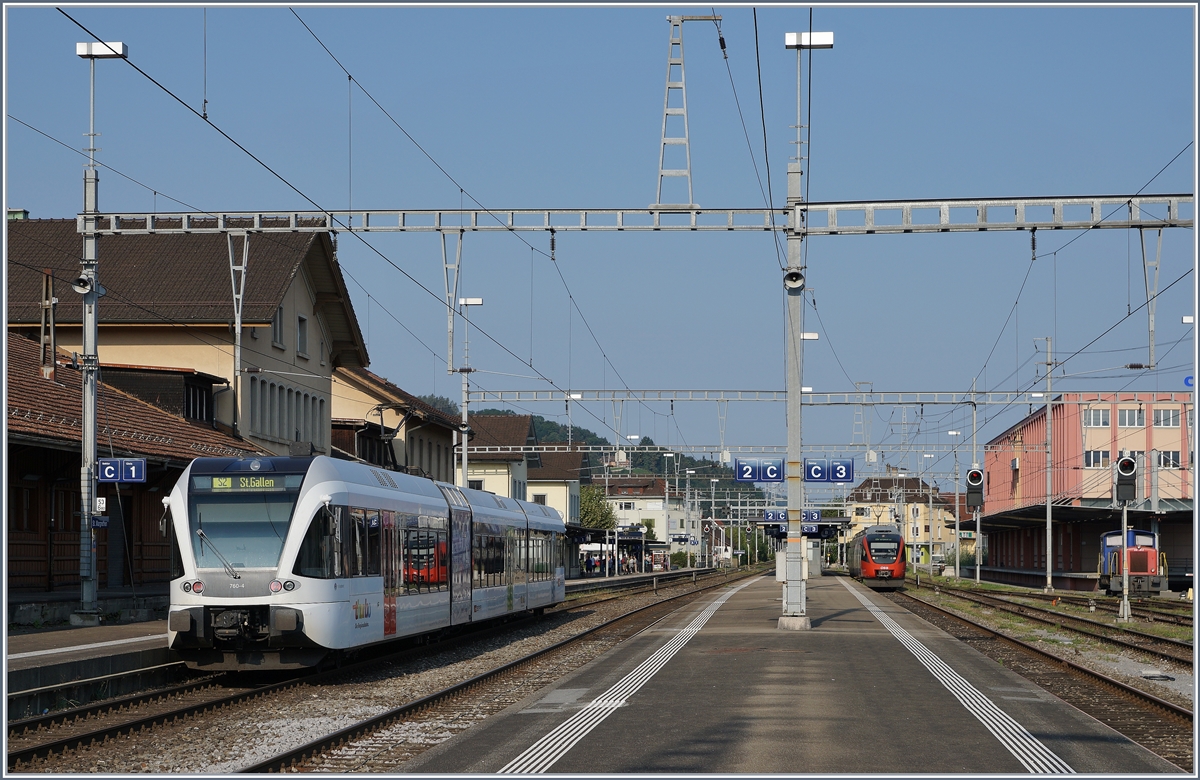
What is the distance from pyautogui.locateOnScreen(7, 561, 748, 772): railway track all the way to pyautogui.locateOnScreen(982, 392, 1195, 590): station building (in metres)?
46.6

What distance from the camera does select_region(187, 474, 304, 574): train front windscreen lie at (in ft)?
57.2

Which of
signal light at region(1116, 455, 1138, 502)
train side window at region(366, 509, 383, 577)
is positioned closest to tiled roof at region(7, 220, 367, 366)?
train side window at region(366, 509, 383, 577)

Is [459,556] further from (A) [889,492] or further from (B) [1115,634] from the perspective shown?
(A) [889,492]

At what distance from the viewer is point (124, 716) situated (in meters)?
14.3

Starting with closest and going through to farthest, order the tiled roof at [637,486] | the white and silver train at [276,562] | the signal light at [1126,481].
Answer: the white and silver train at [276,562]
the signal light at [1126,481]
the tiled roof at [637,486]

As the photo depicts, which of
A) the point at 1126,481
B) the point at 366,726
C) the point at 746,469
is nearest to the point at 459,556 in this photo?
the point at 366,726

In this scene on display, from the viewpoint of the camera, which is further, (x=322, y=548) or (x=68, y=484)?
(x=68, y=484)

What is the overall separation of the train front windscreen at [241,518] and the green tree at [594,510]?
8050cm

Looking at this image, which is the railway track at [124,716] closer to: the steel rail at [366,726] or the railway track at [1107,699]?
the steel rail at [366,726]

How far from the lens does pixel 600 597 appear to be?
49.2 meters

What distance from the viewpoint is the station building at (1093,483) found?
64.2 m

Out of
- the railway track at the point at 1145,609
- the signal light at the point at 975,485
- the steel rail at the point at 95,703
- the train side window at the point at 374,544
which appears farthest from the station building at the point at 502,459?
the steel rail at the point at 95,703

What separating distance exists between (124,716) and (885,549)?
2044 inches

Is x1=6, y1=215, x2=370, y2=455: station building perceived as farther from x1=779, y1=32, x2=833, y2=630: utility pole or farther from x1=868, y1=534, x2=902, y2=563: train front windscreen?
x1=868, y1=534, x2=902, y2=563: train front windscreen
